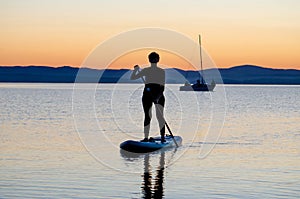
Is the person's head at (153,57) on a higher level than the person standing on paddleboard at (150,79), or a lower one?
higher

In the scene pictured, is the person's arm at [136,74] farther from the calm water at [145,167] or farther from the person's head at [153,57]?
the calm water at [145,167]

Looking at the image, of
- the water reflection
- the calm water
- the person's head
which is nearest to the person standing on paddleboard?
the person's head

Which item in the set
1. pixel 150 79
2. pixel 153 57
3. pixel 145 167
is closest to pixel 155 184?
pixel 145 167

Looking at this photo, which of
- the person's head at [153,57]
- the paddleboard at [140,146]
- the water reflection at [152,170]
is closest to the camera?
the water reflection at [152,170]

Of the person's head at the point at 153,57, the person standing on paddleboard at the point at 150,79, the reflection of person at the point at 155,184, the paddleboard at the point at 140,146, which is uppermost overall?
the person's head at the point at 153,57

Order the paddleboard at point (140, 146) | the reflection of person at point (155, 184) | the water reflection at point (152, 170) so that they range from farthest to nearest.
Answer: the paddleboard at point (140, 146) → the water reflection at point (152, 170) → the reflection of person at point (155, 184)

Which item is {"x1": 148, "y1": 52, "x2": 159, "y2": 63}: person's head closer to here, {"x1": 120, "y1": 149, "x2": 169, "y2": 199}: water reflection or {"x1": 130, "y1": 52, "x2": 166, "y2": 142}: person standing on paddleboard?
{"x1": 130, "y1": 52, "x2": 166, "y2": 142}: person standing on paddleboard

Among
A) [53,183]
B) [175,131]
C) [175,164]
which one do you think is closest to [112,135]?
[175,131]

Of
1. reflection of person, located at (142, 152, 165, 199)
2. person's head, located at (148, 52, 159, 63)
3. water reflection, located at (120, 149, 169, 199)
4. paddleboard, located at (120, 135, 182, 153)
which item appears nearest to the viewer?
reflection of person, located at (142, 152, 165, 199)

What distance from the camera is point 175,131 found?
3381cm

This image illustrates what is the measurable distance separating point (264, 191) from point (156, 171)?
12.6 ft

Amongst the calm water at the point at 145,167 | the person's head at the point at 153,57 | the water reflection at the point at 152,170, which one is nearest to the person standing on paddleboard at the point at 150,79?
the person's head at the point at 153,57

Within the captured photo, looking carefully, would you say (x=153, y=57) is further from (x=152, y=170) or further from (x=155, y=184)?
(x=155, y=184)

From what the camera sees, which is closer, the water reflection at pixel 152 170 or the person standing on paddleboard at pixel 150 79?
the water reflection at pixel 152 170
